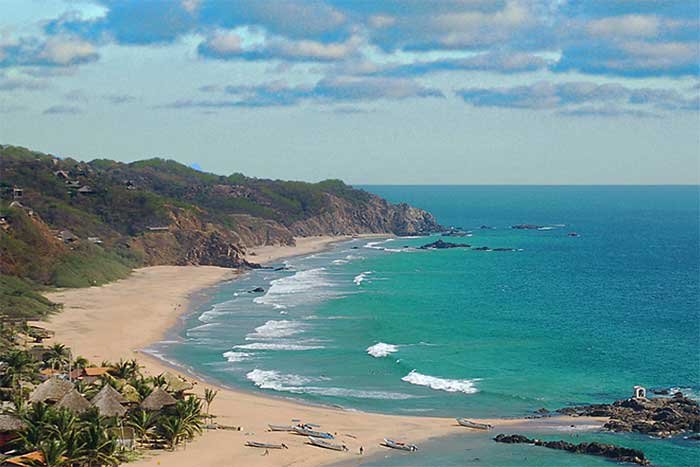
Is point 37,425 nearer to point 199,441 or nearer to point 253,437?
point 199,441

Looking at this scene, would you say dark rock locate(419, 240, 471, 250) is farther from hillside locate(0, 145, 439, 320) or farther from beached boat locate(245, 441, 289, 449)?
beached boat locate(245, 441, 289, 449)

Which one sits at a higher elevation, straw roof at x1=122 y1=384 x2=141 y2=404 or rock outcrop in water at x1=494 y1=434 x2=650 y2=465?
straw roof at x1=122 y1=384 x2=141 y2=404

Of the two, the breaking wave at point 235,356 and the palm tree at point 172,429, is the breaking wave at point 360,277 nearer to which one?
the breaking wave at point 235,356

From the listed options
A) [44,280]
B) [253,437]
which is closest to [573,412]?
[253,437]

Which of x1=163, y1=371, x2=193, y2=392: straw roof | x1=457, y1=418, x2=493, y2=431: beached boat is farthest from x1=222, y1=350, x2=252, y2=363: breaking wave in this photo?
x1=457, y1=418, x2=493, y2=431: beached boat

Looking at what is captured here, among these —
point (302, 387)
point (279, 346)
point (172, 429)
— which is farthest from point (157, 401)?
point (279, 346)
